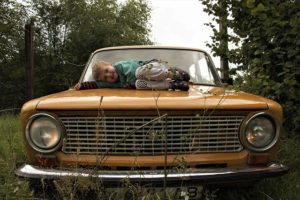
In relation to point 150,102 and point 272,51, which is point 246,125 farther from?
point 272,51

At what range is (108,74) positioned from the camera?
4.46m

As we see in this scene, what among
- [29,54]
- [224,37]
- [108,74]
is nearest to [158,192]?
[108,74]

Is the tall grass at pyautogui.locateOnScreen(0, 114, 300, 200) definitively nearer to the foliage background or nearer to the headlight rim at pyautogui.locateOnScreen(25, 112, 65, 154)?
the headlight rim at pyautogui.locateOnScreen(25, 112, 65, 154)

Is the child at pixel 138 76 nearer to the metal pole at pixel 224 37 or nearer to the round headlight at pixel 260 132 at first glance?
the round headlight at pixel 260 132

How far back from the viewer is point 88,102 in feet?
11.4

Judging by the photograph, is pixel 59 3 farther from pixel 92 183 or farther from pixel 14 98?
pixel 92 183

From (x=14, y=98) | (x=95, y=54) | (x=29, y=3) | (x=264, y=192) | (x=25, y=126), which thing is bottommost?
(x=14, y=98)

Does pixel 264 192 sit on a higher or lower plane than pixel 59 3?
lower

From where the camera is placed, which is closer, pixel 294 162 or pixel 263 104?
pixel 263 104

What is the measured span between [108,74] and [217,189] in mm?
1589

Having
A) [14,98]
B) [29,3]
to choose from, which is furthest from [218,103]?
[29,3]

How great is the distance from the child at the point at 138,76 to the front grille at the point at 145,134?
1.99ft

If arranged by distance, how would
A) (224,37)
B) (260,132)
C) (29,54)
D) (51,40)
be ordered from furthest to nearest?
(51,40), (29,54), (224,37), (260,132)

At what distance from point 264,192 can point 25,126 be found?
6.44 ft
